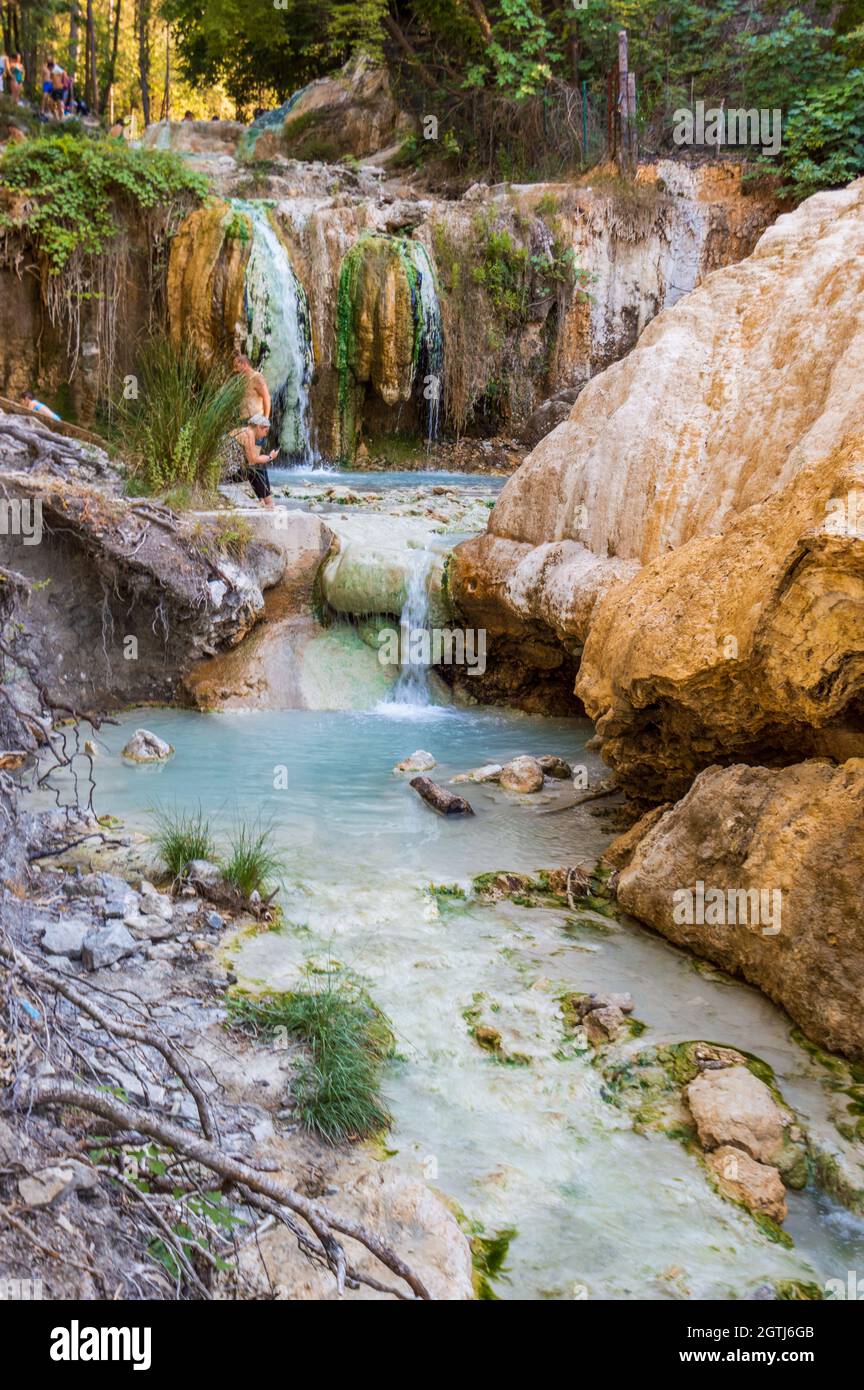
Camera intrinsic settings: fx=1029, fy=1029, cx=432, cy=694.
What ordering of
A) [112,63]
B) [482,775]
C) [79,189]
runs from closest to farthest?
[482,775]
[79,189]
[112,63]

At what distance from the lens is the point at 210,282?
12125 mm

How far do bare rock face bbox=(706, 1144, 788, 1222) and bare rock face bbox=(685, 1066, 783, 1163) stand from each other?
0.04m

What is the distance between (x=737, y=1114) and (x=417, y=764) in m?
3.66

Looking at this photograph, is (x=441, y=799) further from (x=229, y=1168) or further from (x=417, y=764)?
(x=229, y=1168)

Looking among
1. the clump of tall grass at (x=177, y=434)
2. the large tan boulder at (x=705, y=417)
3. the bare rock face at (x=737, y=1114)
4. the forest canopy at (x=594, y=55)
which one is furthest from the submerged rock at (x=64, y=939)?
the forest canopy at (x=594, y=55)

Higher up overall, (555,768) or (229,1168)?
(229,1168)

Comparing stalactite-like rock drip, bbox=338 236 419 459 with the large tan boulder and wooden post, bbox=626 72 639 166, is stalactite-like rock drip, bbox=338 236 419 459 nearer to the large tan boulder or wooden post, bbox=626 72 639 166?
wooden post, bbox=626 72 639 166

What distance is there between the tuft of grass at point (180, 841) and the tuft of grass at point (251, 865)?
0.40 feet

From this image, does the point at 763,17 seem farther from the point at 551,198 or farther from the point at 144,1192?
the point at 144,1192

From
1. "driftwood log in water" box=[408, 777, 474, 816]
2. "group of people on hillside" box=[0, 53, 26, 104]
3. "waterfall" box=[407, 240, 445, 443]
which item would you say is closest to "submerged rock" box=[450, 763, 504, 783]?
"driftwood log in water" box=[408, 777, 474, 816]

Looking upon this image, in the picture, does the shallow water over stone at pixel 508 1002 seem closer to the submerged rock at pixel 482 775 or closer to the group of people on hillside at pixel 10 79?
the submerged rock at pixel 482 775

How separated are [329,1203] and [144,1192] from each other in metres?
0.60

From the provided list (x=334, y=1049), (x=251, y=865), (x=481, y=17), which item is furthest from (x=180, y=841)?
(x=481, y=17)

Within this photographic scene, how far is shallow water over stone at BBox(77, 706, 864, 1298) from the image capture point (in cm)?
262
